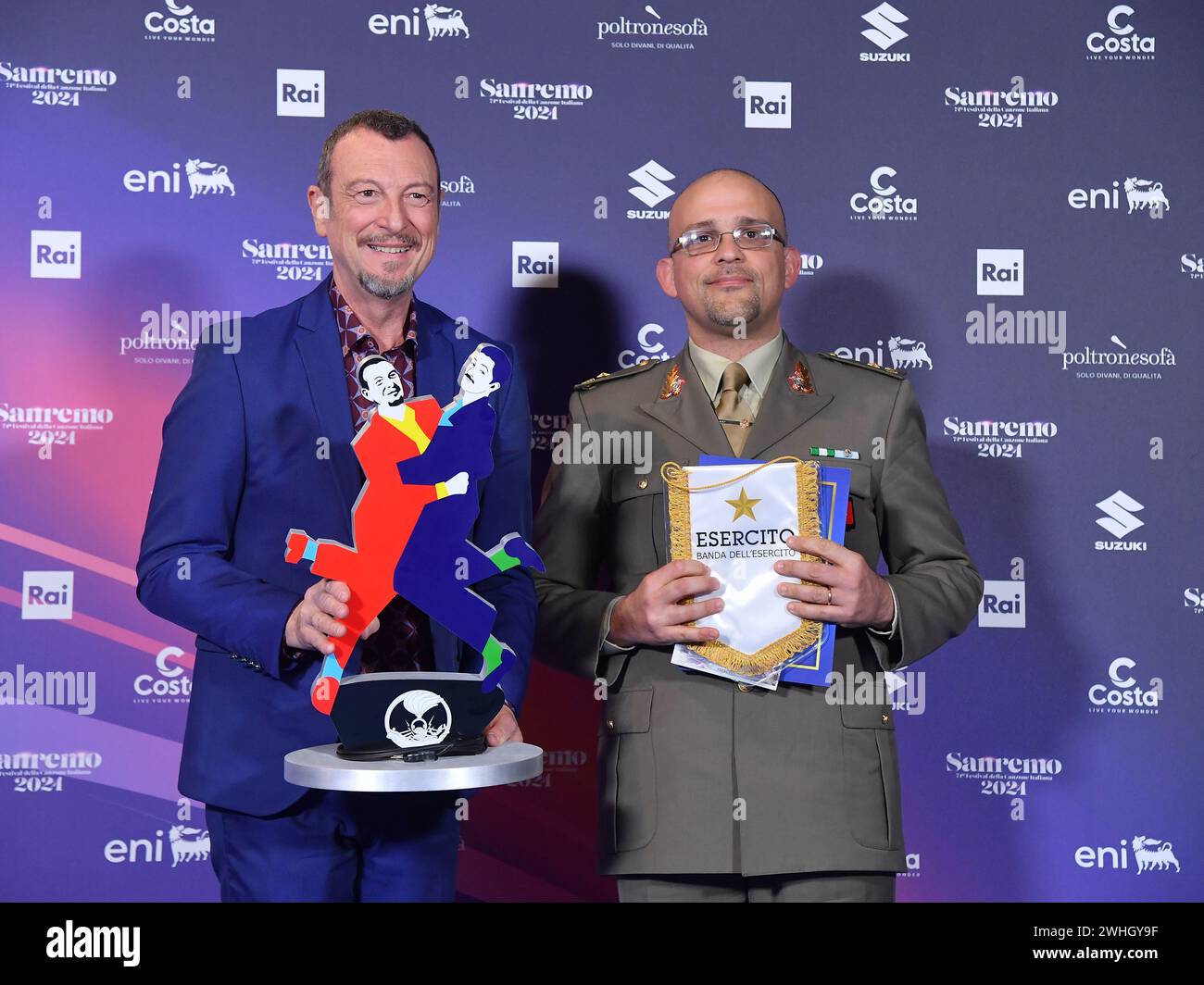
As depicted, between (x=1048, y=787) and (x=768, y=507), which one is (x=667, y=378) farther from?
(x=1048, y=787)

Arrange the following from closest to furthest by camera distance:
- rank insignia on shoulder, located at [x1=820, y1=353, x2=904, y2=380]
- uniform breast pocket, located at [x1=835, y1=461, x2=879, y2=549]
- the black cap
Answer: the black cap → uniform breast pocket, located at [x1=835, y1=461, x2=879, y2=549] → rank insignia on shoulder, located at [x1=820, y1=353, x2=904, y2=380]

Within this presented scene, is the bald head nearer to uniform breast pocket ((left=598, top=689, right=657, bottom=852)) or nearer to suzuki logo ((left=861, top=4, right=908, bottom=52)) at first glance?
uniform breast pocket ((left=598, top=689, right=657, bottom=852))

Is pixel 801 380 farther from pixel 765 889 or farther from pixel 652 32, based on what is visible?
pixel 652 32

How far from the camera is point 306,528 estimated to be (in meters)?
2.44

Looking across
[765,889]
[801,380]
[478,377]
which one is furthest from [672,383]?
[765,889]

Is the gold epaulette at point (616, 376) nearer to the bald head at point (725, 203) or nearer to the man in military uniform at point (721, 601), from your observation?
the man in military uniform at point (721, 601)

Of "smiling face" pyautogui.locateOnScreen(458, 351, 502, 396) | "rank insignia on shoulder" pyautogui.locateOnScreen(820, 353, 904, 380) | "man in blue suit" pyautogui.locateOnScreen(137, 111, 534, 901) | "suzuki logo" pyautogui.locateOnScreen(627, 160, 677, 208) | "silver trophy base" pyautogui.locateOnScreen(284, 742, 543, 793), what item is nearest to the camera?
"silver trophy base" pyautogui.locateOnScreen(284, 742, 543, 793)

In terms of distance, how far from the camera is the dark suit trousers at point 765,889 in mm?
2547

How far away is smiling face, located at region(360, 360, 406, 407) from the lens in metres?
2.20

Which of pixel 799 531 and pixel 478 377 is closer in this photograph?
Answer: pixel 478 377

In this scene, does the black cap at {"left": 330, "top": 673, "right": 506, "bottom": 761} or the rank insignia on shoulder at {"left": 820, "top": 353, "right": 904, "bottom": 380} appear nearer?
the black cap at {"left": 330, "top": 673, "right": 506, "bottom": 761}

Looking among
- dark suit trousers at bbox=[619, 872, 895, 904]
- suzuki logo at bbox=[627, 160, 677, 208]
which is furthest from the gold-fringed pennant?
suzuki logo at bbox=[627, 160, 677, 208]

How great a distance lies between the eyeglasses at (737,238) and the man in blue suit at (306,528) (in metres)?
0.54

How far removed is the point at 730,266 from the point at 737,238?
0.07 meters
